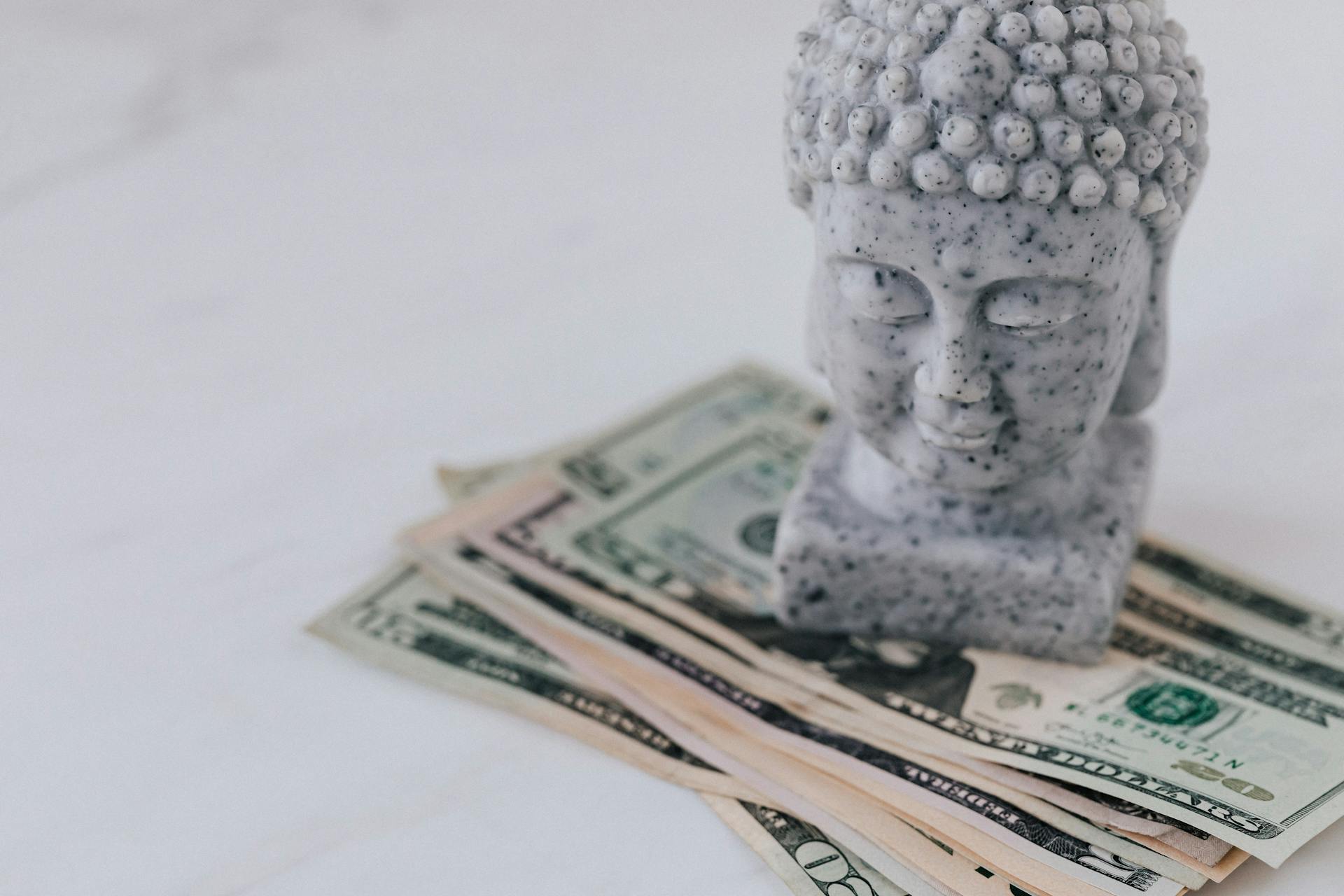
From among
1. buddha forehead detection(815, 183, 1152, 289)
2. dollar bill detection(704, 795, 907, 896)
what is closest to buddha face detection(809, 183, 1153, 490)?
buddha forehead detection(815, 183, 1152, 289)

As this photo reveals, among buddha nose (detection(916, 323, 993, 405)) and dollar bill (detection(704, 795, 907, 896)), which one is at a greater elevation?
buddha nose (detection(916, 323, 993, 405))

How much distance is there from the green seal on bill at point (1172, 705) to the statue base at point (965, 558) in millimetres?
66

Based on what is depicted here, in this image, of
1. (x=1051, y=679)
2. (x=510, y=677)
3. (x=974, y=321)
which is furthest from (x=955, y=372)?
(x=510, y=677)

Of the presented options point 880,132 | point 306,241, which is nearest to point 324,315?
point 306,241

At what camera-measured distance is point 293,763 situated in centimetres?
164

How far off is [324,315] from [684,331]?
49cm

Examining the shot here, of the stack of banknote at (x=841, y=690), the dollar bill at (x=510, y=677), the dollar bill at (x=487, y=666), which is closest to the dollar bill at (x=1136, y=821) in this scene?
the stack of banknote at (x=841, y=690)

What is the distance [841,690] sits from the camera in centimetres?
166

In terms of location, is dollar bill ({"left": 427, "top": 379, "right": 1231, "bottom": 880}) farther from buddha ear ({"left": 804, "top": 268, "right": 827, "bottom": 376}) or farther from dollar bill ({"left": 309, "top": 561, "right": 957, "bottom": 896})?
buddha ear ({"left": 804, "top": 268, "right": 827, "bottom": 376})

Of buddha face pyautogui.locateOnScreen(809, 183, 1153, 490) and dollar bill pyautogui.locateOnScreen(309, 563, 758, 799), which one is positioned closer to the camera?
buddha face pyautogui.locateOnScreen(809, 183, 1153, 490)

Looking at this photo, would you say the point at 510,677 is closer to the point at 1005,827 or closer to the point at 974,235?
the point at 1005,827

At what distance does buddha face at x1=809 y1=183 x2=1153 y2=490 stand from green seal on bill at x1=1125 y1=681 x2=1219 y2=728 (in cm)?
24

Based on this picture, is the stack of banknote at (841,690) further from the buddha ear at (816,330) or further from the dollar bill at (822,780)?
the buddha ear at (816,330)

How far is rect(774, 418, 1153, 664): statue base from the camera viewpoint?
65.4 inches
